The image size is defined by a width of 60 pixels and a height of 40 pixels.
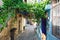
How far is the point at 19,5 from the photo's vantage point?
14.8 meters

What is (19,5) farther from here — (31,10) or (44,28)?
(44,28)

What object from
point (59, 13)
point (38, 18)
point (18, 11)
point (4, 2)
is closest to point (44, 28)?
point (38, 18)

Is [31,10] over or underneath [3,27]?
over

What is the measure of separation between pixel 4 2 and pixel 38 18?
9.80 feet

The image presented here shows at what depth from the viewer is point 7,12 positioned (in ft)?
45.0

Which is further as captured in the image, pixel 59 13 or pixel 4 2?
pixel 4 2

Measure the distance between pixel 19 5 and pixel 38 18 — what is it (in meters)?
1.85

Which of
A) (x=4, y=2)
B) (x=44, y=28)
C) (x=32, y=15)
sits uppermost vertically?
(x=4, y=2)

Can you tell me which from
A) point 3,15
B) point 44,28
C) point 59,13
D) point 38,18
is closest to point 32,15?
point 38,18

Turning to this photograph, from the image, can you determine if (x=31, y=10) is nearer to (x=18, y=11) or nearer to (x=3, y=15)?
(x=18, y=11)

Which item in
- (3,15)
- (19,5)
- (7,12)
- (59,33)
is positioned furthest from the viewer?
(19,5)

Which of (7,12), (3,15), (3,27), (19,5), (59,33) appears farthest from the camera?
(19,5)

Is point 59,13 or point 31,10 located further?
point 31,10

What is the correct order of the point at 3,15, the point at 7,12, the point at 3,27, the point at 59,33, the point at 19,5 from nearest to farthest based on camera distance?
1. the point at 59,33
2. the point at 3,27
3. the point at 3,15
4. the point at 7,12
5. the point at 19,5
